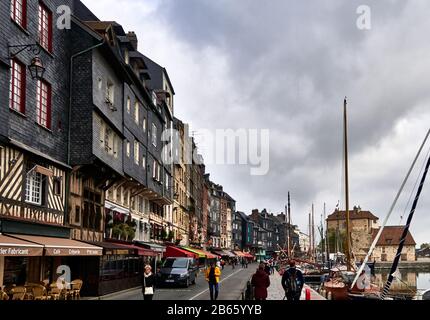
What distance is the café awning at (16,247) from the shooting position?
15904 mm

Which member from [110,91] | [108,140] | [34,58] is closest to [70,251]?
[34,58]

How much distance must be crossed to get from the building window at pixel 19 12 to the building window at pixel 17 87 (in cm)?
159

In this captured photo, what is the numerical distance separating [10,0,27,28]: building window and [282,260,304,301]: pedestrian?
44.9ft

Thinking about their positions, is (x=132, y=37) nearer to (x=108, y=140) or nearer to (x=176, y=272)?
(x=108, y=140)

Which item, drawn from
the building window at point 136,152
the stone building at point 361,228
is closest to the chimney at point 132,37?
the building window at point 136,152

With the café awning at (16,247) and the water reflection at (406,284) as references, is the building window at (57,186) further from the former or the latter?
the water reflection at (406,284)

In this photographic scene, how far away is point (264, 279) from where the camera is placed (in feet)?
56.0

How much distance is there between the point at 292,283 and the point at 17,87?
13122 mm

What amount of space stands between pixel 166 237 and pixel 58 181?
2843cm

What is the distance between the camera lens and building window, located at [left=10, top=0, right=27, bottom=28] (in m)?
20.7

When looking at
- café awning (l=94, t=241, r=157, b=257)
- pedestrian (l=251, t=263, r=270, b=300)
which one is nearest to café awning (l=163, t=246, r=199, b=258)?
café awning (l=94, t=241, r=157, b=257)

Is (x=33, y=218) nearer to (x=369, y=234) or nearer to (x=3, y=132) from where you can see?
(x=3, y=132)

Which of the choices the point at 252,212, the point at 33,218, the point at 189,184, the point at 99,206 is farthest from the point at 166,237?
the point at 252,212

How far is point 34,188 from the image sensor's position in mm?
22516
